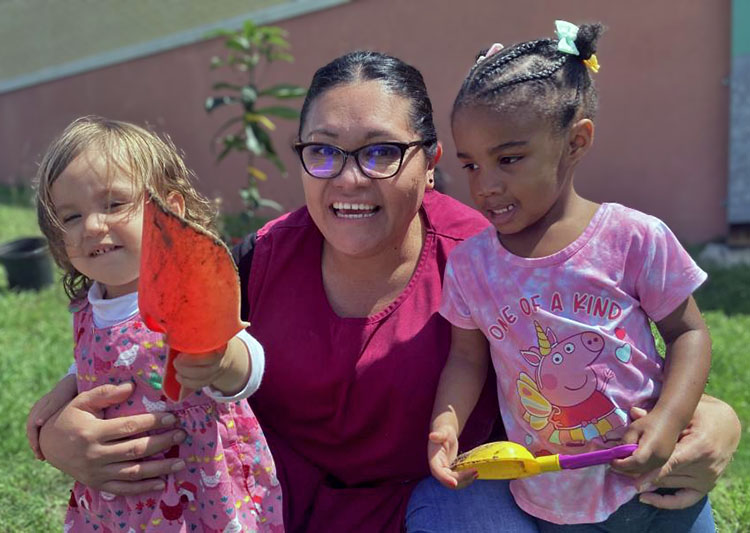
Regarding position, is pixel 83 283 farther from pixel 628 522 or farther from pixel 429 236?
pixel 628 522

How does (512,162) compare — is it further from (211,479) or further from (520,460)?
(211,479)

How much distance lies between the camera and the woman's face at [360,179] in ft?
7.06

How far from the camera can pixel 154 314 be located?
162 cm

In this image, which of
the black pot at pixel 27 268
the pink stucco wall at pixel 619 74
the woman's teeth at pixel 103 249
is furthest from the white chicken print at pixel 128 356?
the pink stucco wall at pixel 619 74

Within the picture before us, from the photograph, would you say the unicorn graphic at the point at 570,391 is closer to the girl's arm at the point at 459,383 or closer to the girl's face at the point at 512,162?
the girl's arm at the point at 459,383

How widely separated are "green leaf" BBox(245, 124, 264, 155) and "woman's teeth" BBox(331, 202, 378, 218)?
4860 mm

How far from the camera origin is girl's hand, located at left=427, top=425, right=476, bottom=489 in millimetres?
1871

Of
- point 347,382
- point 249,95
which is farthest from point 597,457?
point 249,95

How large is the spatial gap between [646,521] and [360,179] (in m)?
1.09

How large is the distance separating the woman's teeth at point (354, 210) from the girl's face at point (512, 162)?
326 mm

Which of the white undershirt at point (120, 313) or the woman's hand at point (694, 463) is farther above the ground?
the white undershirt at point (120, 313)

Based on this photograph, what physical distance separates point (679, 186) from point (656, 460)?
5.56 metres

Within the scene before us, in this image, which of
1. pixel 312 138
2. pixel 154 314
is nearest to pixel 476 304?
pixel 312 138

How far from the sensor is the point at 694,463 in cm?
193
